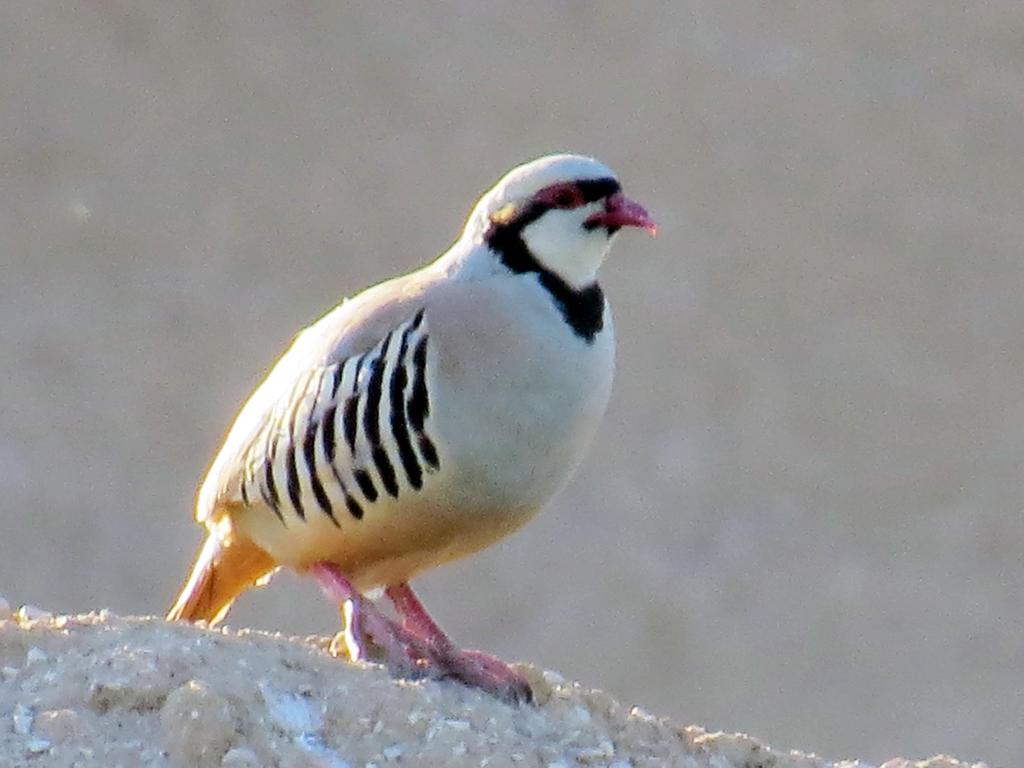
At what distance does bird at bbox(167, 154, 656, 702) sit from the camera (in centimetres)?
505

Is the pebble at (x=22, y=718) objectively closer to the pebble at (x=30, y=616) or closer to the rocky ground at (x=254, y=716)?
the rocky ground at (x=254, y=716)

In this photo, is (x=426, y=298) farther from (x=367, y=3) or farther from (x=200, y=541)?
(x=367, y=3)

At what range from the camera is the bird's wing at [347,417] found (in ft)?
16.8

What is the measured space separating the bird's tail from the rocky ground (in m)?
0.98

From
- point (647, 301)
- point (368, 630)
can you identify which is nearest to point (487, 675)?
point (368, 630)

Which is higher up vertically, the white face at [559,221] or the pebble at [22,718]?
the white face at [559,221]

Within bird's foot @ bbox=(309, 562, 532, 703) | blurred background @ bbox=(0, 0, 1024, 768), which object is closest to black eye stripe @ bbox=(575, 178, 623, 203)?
bird's foot @ bbox=(309, 562, 532, 703)

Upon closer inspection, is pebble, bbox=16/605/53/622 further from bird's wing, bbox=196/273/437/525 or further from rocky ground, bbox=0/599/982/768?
bird's wing, bbox=196/273/437/525

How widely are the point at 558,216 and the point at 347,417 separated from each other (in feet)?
2.15

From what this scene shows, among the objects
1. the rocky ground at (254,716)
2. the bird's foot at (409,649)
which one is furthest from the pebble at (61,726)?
the bird's foot at (409,649)

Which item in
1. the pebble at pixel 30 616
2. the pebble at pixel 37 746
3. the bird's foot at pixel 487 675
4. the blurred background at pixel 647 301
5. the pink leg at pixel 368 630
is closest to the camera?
the pebble at pixel 37 746

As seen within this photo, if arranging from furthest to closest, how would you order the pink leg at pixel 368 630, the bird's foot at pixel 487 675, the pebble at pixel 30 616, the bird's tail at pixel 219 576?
the bird's tail at pixel 219 576 < the pink leg at pixel 368 630 < the bird's foot at pixel 487 675 < the pebble at pixel 30 616

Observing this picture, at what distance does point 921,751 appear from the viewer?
1200 centimetres

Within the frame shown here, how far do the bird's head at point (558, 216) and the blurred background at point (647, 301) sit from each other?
7.36m
